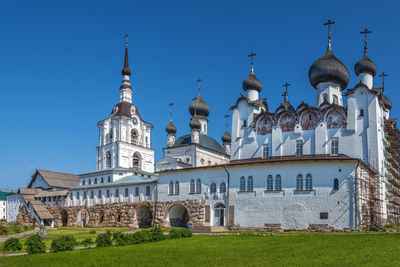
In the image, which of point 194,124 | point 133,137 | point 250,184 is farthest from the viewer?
point 133,137

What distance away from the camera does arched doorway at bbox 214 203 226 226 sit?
35356 millimetres

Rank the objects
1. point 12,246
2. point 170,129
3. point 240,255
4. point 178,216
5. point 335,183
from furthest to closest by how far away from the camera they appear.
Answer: point 170,129
point 178,216
point 335,183
point 12,246
point 240,255

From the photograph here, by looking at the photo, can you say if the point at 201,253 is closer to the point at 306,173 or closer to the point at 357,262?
the point at 357,262

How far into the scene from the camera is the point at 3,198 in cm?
8431

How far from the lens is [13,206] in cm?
5628

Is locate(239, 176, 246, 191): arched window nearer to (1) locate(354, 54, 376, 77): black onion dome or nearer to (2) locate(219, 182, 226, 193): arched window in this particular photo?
(2) locate(219, 182, 226, 193): arched window

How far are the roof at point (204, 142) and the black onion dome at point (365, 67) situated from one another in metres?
21.3

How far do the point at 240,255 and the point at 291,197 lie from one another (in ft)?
53.8

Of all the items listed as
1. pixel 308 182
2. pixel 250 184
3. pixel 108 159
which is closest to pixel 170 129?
pixel 108 159

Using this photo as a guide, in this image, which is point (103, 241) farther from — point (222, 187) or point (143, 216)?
point (143, 216)

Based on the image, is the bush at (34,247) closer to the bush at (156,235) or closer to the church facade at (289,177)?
the bush at (156,235)

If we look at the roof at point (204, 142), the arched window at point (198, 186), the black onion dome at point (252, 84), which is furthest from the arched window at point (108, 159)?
the arched window at point (198, 186)

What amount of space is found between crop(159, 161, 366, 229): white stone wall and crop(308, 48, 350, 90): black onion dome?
454 inches

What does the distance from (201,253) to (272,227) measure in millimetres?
15995
